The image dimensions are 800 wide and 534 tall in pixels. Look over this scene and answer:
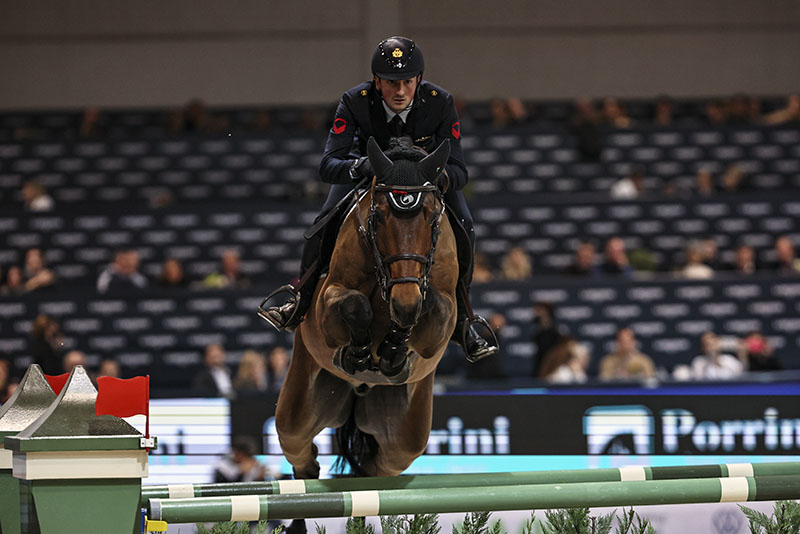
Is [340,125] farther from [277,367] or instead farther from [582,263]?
[582,263]

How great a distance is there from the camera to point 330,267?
5309 mm

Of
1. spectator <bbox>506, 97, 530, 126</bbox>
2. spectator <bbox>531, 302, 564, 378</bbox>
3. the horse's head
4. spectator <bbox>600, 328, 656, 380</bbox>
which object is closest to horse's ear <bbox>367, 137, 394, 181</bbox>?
the horse's head

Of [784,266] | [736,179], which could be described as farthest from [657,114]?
[784,266]

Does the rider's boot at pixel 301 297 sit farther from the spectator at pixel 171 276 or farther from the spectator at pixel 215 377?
the spectator at pixel 171 276

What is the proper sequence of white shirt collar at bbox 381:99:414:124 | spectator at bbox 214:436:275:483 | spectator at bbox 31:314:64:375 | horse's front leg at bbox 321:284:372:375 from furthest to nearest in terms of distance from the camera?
spectator at bbox 31:314:64:375, spectator at bbox 214:436:275:483, white shirt collar at bbox 381:99:414:124, horse's front leg at bbox 321:284:372:375

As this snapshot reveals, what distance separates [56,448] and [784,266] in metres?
13.1

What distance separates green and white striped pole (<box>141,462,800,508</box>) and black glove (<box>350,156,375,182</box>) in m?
1.43

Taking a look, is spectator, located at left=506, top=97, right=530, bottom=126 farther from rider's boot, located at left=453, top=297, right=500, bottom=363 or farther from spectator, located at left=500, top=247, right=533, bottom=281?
rider's boot, located at left=453, top=297, right=500, bottom=363

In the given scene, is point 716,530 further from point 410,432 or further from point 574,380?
point 574,380

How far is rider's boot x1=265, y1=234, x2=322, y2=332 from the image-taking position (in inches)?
221

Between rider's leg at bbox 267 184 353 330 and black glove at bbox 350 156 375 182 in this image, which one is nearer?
black glove at bbox 350 156 375 182

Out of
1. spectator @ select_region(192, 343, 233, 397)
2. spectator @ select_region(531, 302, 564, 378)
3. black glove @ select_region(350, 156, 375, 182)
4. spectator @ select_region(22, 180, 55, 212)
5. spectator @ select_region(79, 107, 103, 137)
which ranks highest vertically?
spectator @ select_region(79, 107, 103, 137)

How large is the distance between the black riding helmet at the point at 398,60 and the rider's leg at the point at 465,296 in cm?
73

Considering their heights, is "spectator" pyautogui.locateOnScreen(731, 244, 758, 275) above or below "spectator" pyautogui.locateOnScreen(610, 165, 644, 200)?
below
